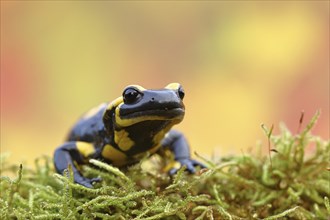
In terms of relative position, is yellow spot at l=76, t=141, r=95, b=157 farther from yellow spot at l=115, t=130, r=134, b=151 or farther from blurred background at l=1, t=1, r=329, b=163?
blurred background at l=1, t=1, r=329, b=163

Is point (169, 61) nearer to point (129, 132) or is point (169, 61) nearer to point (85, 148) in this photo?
point (85, 148)

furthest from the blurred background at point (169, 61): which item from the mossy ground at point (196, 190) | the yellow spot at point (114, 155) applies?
the yellow spot at point (114, 155)

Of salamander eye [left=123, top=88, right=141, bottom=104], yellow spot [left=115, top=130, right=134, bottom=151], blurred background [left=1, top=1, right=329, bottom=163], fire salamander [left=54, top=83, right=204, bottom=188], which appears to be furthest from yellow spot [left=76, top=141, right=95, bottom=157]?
blurred background [left=1, top=1, right=329, bottom=163]

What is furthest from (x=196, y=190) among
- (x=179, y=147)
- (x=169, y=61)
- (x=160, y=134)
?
(x=169, y=61)

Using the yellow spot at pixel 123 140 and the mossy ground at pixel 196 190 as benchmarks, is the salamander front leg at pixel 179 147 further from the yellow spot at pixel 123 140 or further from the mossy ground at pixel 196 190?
the yellow spot at pixel 123 140

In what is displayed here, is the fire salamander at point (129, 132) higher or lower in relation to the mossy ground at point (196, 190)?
higher

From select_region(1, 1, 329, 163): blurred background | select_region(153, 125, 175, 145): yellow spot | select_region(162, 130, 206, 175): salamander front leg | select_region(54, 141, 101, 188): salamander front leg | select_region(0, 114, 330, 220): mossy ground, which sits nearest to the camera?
select_region(0, 114, 330, 220): mossy ground

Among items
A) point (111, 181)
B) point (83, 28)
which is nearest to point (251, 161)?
point (111, 181)

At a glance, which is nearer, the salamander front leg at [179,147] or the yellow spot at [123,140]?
the yellow spot at [123,140]
